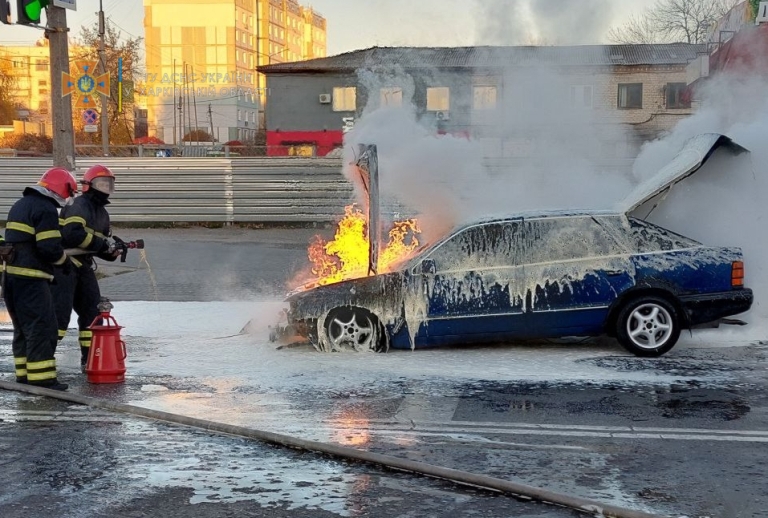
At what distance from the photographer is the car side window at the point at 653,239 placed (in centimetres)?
870

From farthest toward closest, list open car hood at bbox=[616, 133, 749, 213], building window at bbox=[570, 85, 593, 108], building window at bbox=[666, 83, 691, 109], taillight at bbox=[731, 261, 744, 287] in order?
1. building window at bbox=[666, 83, 691, 109]
2. building window at bbox=[570, 85, 593, 108]
3. open car hood at bbox=[616, 133, 749, 213]
4. taillight at bbox=[731, 261, 744, 287]

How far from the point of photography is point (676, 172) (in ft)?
29.7

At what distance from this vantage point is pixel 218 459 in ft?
17.7

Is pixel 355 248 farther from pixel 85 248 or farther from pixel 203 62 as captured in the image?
pixel 203 62

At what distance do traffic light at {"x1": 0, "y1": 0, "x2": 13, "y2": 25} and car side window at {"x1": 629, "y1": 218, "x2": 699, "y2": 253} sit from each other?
793 cm

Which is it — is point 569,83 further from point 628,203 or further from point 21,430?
point 21,430

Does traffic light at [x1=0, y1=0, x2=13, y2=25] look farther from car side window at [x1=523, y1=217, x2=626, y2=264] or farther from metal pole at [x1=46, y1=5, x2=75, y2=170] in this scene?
car side window at [x1=523, y1=217, x2=626, y2=264]

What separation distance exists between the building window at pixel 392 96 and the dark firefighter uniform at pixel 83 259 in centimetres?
414

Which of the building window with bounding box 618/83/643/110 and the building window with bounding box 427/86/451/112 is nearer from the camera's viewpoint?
the building window with bounding box 427/86/451/112

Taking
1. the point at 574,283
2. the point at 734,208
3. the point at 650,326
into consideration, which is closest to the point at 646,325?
the point at 650,326

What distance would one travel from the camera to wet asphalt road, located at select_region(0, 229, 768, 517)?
464 cm

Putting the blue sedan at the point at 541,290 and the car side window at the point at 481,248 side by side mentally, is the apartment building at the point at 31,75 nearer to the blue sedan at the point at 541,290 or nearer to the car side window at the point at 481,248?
the blue sedan at the point at 541,290

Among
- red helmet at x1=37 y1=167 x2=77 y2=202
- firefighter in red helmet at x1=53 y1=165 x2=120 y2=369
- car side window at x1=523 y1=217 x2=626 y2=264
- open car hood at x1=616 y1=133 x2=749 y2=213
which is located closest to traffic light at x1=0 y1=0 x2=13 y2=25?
firefighter in red helmet at x1=53 y1=165 x2=120 y2=369

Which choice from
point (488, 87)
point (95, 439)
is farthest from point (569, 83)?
point (95, 439)
